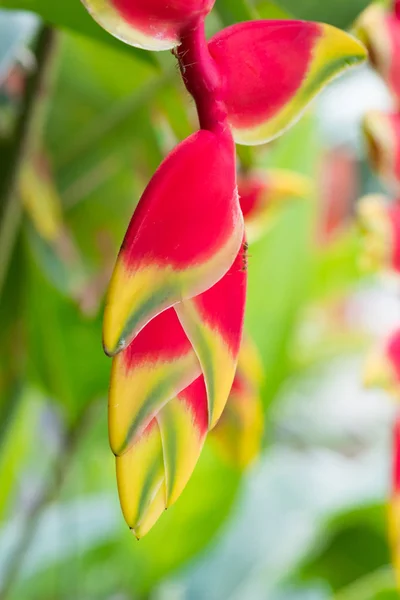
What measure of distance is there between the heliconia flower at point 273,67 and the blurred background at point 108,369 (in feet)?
0.16

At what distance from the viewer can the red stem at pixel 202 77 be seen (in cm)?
12

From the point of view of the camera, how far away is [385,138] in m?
0.27

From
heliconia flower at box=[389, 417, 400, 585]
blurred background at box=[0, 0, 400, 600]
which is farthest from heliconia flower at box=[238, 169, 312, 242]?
heliconia flower at box=[389, 417, 400, 585]

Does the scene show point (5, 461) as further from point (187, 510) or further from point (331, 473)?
point (331, 473)

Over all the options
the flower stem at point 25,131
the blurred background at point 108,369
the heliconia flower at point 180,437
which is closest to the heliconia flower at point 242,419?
the blurred background at point 108,369

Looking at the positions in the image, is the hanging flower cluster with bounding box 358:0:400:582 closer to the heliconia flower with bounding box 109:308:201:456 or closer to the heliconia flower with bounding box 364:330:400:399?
the heliconia flower with bounding box 364:330:400:399

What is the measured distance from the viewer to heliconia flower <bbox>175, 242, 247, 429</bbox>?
12 centimetres

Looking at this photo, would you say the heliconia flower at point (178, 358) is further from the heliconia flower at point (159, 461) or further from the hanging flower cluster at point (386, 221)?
the hanging flower cluster at point (386, 221)

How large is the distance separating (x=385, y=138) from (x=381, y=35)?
0.04 metres

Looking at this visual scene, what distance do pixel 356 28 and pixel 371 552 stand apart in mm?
529

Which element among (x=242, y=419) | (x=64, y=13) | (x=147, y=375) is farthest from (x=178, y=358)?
(x=242, y=419)

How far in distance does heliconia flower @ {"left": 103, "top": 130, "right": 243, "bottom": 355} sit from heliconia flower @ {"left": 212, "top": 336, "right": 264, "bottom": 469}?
240 mm

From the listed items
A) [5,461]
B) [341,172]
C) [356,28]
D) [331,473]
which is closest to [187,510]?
[5,461]

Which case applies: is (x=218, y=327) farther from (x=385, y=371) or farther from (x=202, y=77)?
(x=385, y=371)
